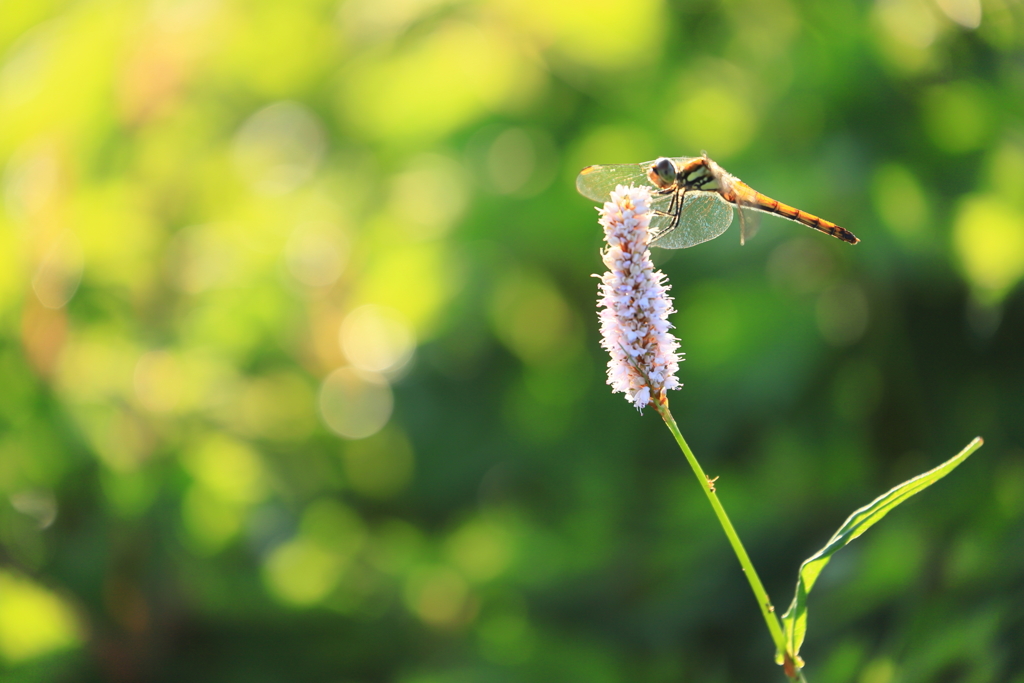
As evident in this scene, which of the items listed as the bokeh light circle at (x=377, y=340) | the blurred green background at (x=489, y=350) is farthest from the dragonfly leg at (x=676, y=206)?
the bokeh light circle at (x=377, y=340)

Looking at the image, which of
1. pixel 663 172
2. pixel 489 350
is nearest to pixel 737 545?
pixel 663 172

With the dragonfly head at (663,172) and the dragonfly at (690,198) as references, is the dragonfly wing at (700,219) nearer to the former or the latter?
the dragonfly at (690,198)

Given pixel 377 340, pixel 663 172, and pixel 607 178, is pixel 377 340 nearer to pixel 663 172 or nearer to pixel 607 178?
pixel 607 178

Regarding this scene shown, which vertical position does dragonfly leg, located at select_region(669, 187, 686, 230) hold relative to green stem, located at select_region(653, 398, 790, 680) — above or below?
above

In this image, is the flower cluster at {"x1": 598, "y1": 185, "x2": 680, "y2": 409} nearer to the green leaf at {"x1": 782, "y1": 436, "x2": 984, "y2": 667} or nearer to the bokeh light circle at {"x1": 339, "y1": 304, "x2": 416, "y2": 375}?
the green leaf at {"x1": 782, "y1": 436, "x2": 984, "y2": 667}

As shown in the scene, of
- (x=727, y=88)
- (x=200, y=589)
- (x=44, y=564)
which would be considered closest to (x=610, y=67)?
(x=727, y=88)

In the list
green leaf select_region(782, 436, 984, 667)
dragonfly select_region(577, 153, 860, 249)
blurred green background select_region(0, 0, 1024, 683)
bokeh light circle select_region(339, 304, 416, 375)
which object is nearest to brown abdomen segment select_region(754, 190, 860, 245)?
dragonfly select_region(577, 153, 860, 249)
